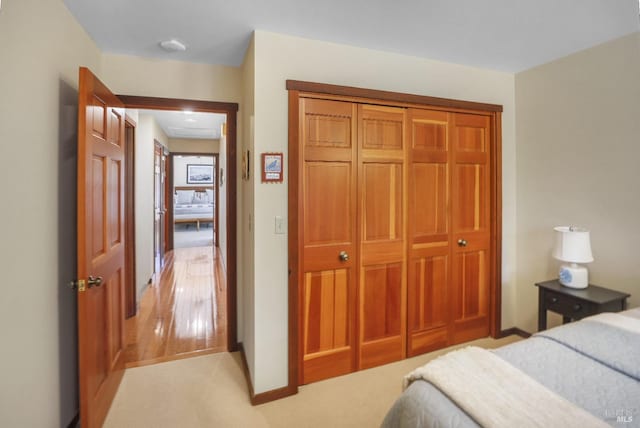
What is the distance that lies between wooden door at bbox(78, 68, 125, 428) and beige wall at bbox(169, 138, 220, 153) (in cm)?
466

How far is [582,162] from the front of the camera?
248cm

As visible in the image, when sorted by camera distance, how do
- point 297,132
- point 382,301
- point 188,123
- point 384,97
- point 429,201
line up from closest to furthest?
1. point 297,132
2. point 384,97
3. point 382,301
4. point 429,201
5. point 188,123

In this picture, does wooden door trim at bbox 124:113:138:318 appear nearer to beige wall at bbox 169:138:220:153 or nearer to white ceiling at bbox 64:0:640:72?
white ceiling at bbox 64:0:640:72

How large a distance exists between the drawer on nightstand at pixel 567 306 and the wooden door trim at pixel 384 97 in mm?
1624


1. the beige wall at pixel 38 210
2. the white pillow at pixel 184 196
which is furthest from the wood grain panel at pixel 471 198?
the white pillow at pixel 184 196

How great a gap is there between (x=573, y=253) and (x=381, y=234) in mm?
1362

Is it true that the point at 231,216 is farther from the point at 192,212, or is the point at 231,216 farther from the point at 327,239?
the point at 192,212

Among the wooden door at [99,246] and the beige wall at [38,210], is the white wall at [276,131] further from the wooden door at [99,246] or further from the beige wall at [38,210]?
the beige wall at [38,210]

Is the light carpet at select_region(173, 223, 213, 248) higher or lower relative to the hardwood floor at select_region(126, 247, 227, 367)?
higher

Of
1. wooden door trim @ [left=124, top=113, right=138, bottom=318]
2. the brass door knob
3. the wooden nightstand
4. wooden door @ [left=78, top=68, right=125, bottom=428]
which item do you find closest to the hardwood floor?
wooden door trim @ [left=124, top=113, right=138, bottom=318]

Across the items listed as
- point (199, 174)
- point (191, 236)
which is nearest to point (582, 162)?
point (191, 236)

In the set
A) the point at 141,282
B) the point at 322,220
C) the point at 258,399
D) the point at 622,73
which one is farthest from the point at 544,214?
the point at 141,282

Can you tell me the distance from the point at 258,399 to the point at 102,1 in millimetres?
2568

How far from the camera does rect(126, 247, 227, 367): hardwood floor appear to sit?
283 cm
